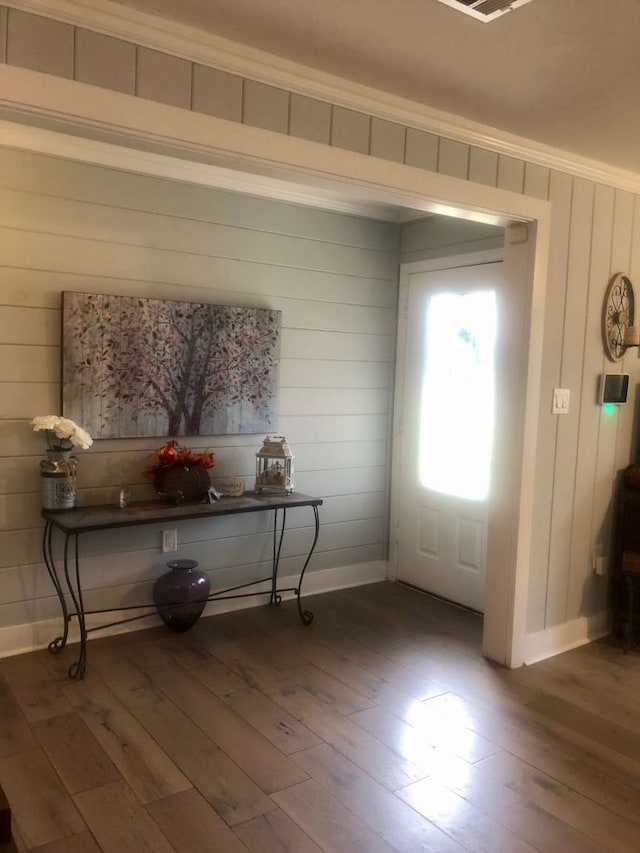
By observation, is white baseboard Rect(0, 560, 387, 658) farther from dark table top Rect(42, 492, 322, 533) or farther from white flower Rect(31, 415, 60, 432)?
white flower Rect(31, 415, 60, 432)

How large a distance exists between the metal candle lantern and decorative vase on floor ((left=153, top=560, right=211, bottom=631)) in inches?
22.4

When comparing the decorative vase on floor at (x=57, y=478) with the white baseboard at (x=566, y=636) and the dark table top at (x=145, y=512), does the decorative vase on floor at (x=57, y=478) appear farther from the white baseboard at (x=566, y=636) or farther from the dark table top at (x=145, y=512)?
the white baseboard at (x=566, y=636)

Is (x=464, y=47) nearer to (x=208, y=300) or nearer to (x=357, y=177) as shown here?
(x=357, y=177)

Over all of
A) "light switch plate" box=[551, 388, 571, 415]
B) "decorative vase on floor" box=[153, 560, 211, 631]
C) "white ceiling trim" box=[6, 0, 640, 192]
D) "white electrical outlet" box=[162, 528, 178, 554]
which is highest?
"white ceiling trim" box=[6, 0, 640, 192]

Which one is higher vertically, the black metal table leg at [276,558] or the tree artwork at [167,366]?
the tree artwork at [167,366]

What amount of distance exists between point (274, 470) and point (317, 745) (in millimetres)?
1574

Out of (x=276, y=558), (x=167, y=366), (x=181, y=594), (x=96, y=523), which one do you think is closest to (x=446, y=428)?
(x=276, y=558)

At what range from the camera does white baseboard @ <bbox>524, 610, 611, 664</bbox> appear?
3.41 metres

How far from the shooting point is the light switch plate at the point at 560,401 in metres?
3.34

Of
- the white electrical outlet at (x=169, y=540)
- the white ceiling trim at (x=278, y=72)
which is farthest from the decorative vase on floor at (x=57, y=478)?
the white ceiling trim at (x=278, y=72)

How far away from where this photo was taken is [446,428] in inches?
167

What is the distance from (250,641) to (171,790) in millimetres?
1278

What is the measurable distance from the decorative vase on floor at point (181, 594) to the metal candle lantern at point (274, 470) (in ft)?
1.87

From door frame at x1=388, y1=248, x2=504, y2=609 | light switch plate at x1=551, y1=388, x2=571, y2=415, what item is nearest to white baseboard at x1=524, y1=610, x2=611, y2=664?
light switch plate at x1=551, y1=388, x2=571, y2=415
